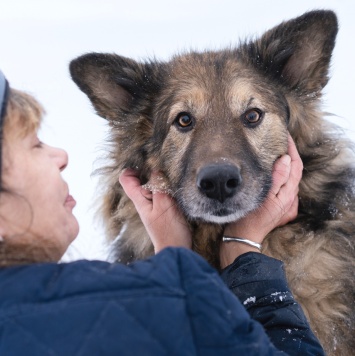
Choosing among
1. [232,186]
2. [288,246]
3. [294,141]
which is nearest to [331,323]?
[288,246]

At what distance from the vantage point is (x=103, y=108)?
386 centimetres

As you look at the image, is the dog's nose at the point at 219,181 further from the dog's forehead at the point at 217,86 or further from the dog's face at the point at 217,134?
the dog's forehead at the point at 217,86

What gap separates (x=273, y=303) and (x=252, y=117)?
4.92 feet

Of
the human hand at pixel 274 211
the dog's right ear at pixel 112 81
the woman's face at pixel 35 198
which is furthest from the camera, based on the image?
the dog's right ear at pixel 112 81

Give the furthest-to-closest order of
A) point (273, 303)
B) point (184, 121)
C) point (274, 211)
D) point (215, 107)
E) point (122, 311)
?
point (184, 121), point (215, 107), point (274, 211), point (273, 303), point (122, 311)

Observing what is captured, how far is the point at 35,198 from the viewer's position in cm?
173

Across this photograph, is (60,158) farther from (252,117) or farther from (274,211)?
(252,117)

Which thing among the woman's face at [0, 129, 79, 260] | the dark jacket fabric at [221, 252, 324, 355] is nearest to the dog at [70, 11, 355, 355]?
the dark jacket fabric at [221, 252, 324, 355]

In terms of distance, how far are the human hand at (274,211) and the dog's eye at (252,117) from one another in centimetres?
23

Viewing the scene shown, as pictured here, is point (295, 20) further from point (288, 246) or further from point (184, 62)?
point (288, 246)

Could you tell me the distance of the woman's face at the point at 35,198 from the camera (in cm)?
165

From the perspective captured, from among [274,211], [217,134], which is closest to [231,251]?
[274,211]

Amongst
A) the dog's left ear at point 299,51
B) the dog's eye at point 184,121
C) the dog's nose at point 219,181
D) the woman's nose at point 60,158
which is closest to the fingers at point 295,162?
the dog's nose at point 219,181

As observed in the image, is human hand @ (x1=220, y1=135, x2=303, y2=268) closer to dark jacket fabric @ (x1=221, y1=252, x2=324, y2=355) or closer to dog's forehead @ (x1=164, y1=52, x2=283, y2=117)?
dog's forehead @ (x1=164, y1=52, x2=283, y2=117)
